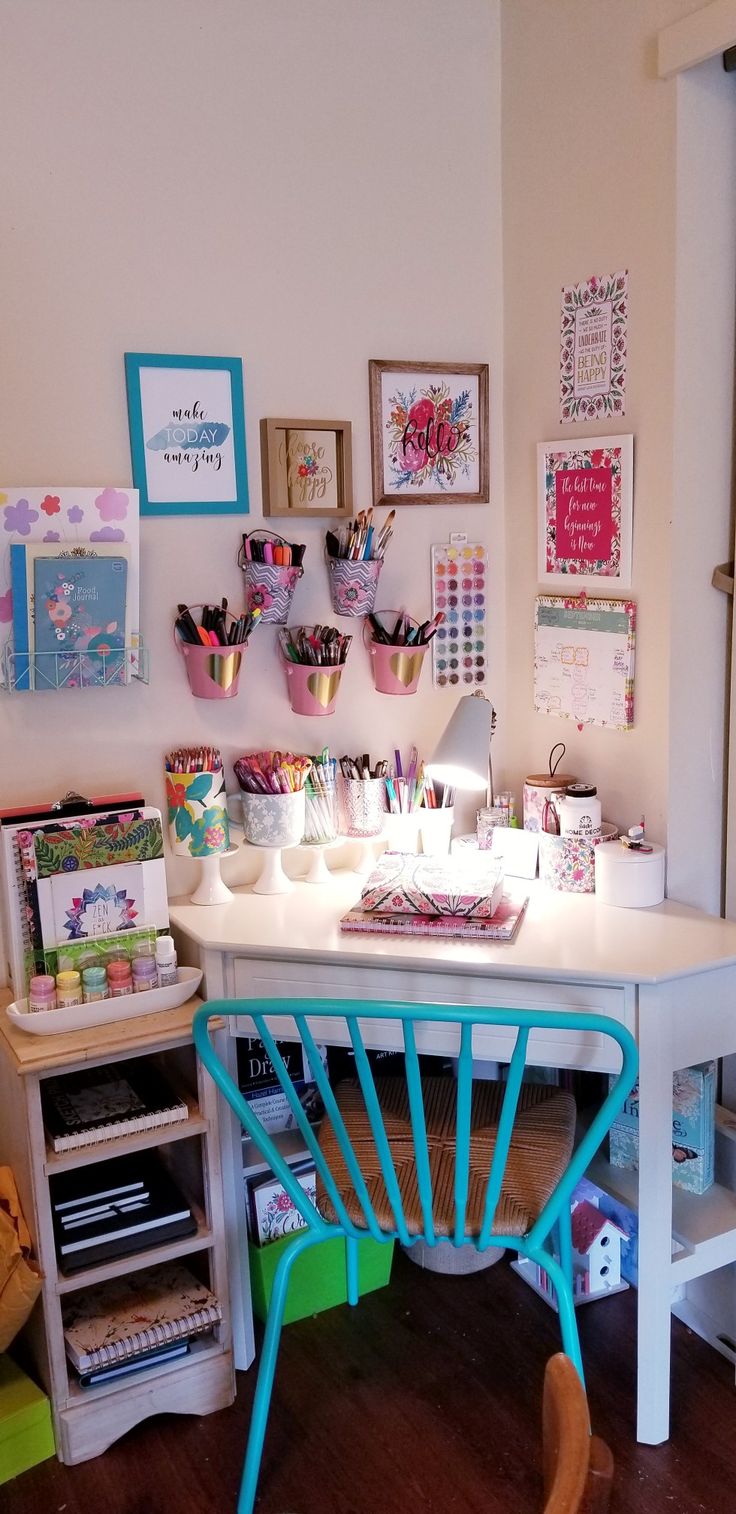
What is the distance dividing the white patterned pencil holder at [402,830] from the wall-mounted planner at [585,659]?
0.35m

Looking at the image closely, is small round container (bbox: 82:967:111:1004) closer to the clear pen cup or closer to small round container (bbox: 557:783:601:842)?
the clear pen cup

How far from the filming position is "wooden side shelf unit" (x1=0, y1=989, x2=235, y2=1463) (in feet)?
6.28

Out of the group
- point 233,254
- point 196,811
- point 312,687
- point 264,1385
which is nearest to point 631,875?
point 312,687

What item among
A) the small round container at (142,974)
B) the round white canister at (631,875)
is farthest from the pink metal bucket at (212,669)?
the round white canister at (631,875)

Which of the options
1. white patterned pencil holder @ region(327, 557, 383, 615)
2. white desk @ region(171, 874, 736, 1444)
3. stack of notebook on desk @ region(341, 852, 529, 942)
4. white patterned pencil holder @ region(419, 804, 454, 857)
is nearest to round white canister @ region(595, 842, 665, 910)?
white desk @ region(171, 874, 736, 1444)

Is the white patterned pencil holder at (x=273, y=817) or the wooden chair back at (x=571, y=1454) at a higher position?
the white patterned pencil holder at (x=273, y=817)

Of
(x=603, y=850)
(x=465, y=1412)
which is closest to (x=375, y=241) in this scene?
(x=603, y=850)

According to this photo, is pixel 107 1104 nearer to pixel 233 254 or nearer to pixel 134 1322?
pixel 134 1322

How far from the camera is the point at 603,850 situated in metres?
2.17

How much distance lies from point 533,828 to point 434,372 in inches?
35.6

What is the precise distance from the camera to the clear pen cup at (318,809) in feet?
7.72

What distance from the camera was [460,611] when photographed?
255 centimetres

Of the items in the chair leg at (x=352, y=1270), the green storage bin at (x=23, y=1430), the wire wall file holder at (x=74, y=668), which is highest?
the wire wall file holder at (x=74, y=668)

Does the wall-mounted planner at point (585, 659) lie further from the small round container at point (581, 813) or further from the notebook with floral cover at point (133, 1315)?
the notebook with floral cover at point (133, 1315)
